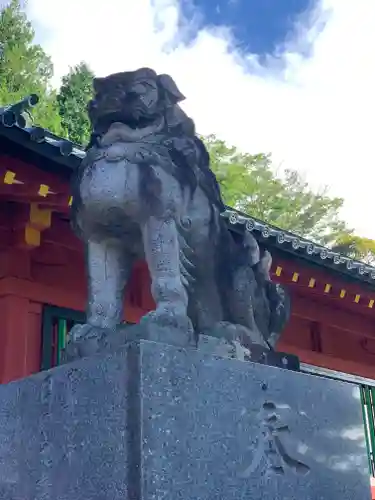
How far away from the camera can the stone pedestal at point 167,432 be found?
1.79m

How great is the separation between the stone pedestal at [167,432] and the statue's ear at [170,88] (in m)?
0.96

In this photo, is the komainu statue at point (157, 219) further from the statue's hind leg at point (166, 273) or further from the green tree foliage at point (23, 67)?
the green tree foliage at point (23, 67)

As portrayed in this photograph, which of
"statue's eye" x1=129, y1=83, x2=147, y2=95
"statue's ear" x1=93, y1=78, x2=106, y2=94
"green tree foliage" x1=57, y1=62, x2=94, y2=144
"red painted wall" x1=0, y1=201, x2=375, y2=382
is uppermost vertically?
"green tree foliage" x1=57, y1=62, x2=94, y2=144

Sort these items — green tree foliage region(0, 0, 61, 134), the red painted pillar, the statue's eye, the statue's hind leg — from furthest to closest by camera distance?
1. green tree foliage region(0, 0, 61, 134)
2. the red painted pillar
3. the statue's eye
4. the statue's hind leg

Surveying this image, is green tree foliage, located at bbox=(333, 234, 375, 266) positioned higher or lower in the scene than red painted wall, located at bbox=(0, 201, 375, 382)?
higher

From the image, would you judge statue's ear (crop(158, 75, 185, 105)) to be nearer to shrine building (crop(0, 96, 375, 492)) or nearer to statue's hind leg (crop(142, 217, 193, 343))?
statue's hind leg (crop(142, 217, 193, 343))

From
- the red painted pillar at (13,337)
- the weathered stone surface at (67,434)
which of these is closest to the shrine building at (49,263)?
the red painted pillar at (13,337)

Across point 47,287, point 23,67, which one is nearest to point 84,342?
point 47,287

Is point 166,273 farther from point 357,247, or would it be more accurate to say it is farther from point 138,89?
point 357,247

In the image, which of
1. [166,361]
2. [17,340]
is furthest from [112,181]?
[17,340]

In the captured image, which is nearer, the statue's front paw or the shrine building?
the statue's front paw

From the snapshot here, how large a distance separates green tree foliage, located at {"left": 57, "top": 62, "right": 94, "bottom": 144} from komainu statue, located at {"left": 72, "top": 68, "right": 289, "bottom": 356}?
12265mm

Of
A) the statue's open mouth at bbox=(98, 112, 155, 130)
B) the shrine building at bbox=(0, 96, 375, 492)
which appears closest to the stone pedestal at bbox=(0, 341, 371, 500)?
the statue's open mouth at bbox=(98, 112, 155, 130)

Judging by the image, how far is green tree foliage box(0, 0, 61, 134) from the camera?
14305 millimetres
